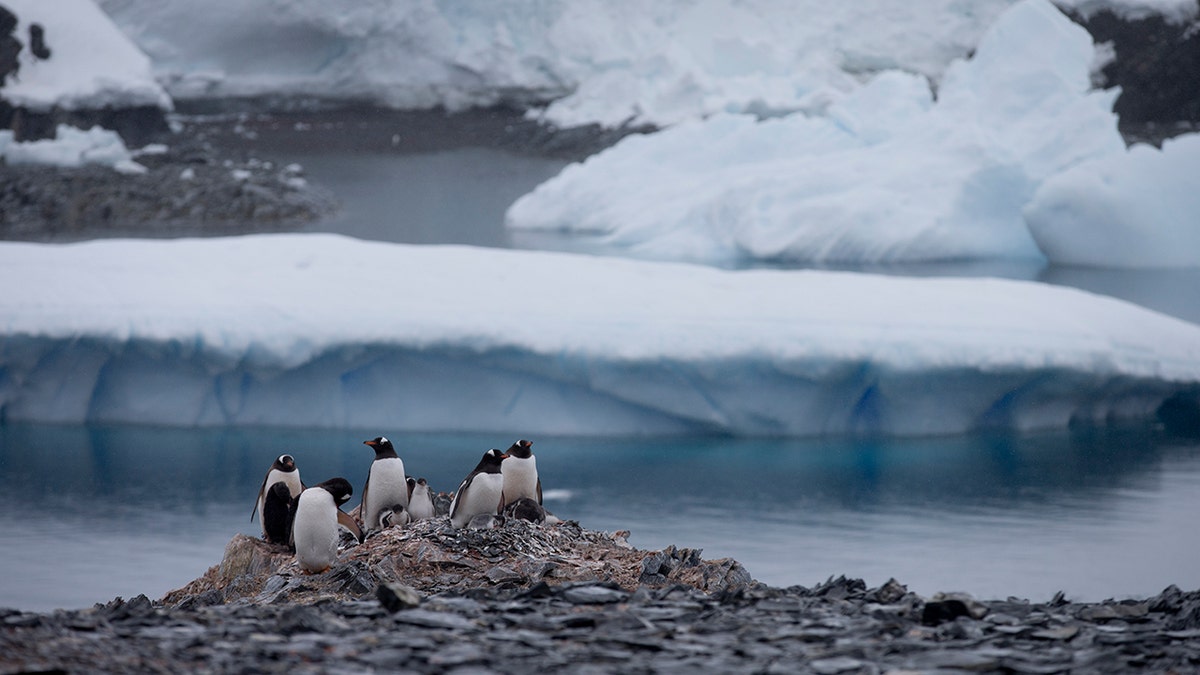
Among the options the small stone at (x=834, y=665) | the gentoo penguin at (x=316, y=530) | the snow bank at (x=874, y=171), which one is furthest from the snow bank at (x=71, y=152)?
the small stone at (x=834, y=665)

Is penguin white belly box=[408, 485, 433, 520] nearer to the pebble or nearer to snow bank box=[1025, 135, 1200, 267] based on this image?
the pebble

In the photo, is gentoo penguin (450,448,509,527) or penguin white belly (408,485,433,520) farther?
penguin white belly (408,485,433,520)

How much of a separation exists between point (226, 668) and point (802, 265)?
36.6 ft

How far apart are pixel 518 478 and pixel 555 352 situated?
264 centimetres

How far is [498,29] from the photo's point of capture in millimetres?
23984

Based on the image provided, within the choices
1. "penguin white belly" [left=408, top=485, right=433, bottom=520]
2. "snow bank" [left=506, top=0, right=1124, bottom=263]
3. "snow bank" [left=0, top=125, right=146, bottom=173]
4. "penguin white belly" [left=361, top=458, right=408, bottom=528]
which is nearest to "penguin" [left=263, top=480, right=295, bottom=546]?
"penguin white belly" [left=361, top=458, right=408, bottom=528]

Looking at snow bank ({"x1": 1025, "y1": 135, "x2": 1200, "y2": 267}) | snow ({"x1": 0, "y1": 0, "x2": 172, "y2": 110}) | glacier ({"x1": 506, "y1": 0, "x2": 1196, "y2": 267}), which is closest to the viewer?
snow bank ({"x1": 1025, "y1": 135, "x2": 1200, "y2": 267})

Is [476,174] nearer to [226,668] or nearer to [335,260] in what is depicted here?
[335,260]

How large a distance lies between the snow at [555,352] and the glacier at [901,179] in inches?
195

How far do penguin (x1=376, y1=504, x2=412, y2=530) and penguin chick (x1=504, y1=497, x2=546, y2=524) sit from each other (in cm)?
36

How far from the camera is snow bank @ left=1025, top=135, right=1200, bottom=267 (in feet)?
40.7

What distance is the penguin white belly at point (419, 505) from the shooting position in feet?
14.8

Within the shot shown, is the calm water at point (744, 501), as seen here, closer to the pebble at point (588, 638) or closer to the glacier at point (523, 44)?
the pebble at point (588, 638)

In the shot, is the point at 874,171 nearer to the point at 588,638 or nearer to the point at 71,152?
the point at 71,152
